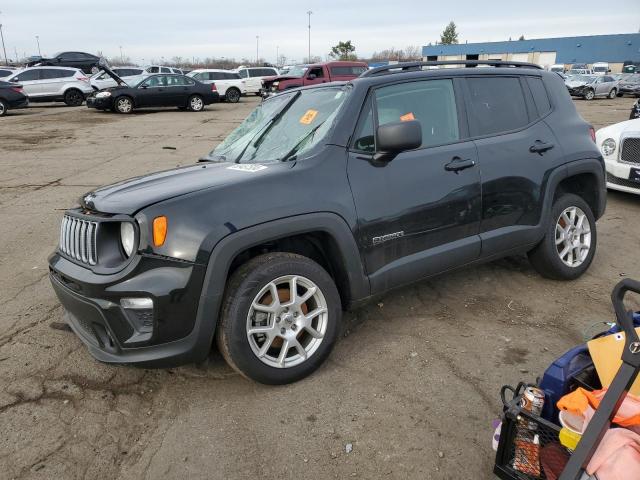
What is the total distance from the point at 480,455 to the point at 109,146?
12.2 m

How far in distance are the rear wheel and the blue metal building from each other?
43.4m

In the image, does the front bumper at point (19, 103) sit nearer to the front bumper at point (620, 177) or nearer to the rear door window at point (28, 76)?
the rear door window at point (28, 76)

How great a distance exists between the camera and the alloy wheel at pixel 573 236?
4172 millimetres

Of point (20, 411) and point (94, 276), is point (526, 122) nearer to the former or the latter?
point (94, 276)

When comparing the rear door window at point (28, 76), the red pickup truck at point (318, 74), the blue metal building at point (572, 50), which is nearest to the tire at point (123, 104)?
the rear door window at point (28, 76)

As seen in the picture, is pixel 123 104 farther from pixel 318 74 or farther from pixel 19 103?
pixel 318 74

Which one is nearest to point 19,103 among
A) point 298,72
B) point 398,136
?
point 298,72

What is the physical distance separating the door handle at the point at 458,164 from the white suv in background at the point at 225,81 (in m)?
24.3

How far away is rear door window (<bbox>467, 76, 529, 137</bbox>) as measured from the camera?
366 centimetres

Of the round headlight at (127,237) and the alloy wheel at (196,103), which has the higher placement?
the round headlight at (127,237)

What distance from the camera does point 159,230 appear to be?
250 centimetres

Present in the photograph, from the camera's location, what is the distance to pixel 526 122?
12.9 ft

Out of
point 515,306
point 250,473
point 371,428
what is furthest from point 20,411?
point 515,306

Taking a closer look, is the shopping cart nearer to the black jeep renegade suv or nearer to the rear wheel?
the black jeep renegade suv
